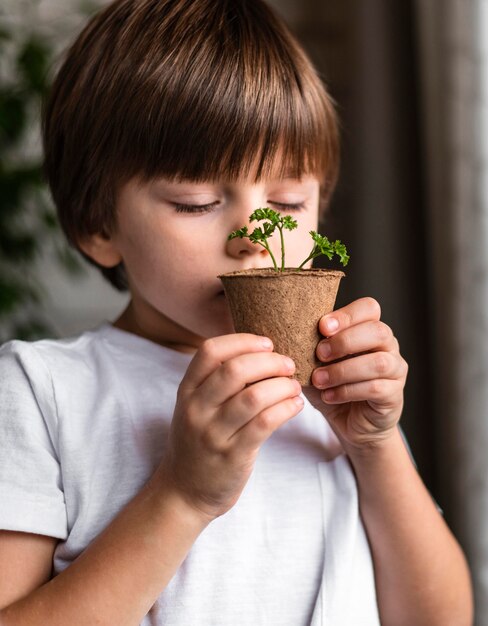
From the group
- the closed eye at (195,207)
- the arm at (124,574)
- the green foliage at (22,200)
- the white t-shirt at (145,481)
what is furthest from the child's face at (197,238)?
the green foliage at (22,200)

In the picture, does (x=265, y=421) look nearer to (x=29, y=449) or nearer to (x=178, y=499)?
(x=178, y=499)

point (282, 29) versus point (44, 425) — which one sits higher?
point (282, 29)

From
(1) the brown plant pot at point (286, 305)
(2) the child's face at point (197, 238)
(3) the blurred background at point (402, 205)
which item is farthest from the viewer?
(3) the blurred background at point (402, 205)

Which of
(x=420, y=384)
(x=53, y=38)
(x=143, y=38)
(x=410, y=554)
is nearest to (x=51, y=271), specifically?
(x=53, y=38)

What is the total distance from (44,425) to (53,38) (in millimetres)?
1726

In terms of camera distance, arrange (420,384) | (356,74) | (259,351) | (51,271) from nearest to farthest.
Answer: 1. (259,351)
2. (420,384)
3. (356,74)
4. (51,271)

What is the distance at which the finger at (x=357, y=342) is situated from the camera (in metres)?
0.91

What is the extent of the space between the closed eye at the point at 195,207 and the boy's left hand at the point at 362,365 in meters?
0.24

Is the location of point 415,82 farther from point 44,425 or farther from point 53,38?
point 44,425

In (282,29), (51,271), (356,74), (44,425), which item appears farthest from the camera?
(51,271)

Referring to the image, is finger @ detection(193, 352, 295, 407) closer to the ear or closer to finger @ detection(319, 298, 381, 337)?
finger @ detection(319, 298, 381, 337)

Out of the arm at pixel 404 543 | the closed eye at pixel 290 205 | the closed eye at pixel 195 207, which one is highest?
the closed eye at pixel 195 207

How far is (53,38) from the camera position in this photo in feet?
8.00

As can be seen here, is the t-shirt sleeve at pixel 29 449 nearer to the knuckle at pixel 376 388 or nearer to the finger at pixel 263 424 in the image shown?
the finger at pixel 263 424
